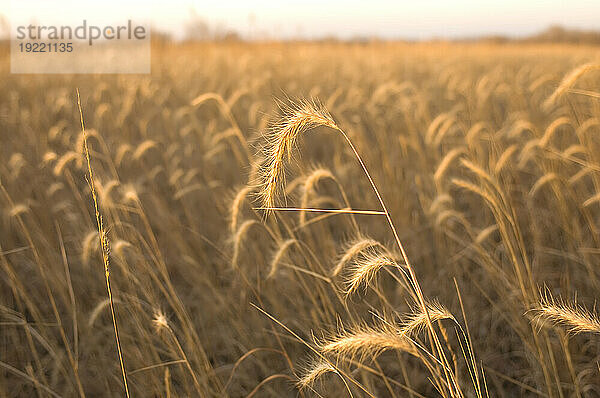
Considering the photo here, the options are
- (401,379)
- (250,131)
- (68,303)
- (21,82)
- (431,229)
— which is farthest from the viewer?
(21,82)

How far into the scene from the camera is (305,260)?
6.45 ft

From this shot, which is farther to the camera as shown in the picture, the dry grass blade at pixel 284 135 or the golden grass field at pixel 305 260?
the golden grass field at pixel 305 260

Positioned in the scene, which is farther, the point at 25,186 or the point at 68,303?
the point at 25,186

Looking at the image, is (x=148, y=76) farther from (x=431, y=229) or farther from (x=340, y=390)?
(x=340, y=390)

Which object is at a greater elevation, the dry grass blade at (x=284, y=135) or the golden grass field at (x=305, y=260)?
the dry grass blade at (x=284, y=135)

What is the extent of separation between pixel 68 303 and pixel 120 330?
1.32 feet

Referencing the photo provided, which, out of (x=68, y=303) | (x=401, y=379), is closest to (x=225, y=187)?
(x=68, y=303)

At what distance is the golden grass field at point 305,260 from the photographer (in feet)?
4.04

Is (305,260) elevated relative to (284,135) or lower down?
lower down

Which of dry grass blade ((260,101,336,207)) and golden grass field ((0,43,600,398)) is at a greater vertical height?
dry grass blade ((260,101,336,207))

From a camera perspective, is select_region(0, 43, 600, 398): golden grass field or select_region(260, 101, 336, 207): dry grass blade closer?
select_region(260, 101, 336, 207): dry grass blade

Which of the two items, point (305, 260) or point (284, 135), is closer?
point (284, 135)

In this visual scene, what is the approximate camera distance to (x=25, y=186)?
9.71 ft

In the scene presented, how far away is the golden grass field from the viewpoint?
1.23m
